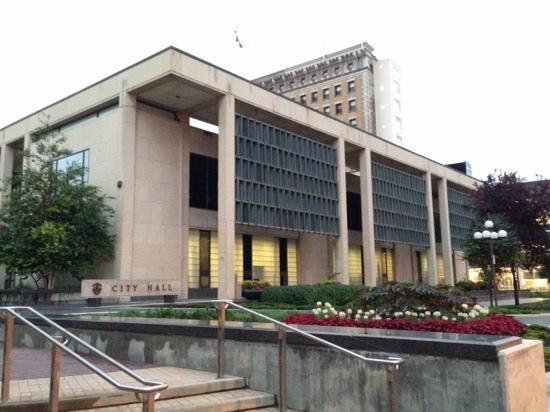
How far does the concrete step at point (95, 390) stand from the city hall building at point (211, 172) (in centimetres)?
2060

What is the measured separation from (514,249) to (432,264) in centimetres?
1834

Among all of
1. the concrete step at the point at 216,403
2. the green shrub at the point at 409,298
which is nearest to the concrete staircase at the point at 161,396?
the concrete step at the point at 216,403

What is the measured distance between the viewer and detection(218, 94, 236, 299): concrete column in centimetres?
2819

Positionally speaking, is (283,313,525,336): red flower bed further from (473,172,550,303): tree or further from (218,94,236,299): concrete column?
(473,172,550,303): tree

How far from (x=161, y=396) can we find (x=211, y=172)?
29239mm

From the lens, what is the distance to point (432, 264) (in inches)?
1930

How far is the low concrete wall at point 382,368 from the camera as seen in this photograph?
18.2 ft

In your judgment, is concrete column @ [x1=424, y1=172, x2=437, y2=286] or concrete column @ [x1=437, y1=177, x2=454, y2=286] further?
concrete column @ [x1=437, y1=177, x2=454, y2=286]

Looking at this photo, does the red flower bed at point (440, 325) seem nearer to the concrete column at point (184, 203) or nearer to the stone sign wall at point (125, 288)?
the stone sign wall at point (125, 288)

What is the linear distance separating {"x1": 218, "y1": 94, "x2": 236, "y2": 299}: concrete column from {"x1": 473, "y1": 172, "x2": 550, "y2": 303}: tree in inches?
670

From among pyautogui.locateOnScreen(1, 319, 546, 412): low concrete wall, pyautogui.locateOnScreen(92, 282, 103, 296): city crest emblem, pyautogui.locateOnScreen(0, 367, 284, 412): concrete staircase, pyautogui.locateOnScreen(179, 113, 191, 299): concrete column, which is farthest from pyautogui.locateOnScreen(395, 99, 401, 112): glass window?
pyautogui.locateOnScreen(0, 367, 284, 412): concrete staircase

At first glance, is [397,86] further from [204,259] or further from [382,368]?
[382,368]

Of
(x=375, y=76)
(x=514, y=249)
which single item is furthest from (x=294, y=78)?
(x=514, y=249)

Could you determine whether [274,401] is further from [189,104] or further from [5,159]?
[5,159]
